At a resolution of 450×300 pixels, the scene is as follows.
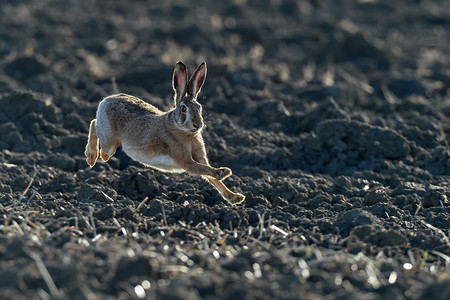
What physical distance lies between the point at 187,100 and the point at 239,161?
7.71 ft

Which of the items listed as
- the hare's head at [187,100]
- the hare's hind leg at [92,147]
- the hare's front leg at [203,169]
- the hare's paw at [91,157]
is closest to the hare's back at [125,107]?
the hare's hind leg at [92,147]

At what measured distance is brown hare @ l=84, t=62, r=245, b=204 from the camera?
799cm

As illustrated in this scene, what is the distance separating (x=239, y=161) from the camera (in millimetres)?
10273

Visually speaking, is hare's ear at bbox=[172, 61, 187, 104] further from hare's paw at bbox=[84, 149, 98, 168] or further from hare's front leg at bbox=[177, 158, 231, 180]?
hare's paw at bbox=[84, 149, 98, 168]

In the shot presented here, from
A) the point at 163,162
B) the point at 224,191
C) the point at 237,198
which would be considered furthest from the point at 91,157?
the point at 237,198

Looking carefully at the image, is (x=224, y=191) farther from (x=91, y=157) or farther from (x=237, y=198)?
(x=91, y=157)

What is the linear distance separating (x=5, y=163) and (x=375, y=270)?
16.2 ft

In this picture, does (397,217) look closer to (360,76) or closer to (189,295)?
(189,295)

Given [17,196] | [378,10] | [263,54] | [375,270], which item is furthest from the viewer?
[378,10]

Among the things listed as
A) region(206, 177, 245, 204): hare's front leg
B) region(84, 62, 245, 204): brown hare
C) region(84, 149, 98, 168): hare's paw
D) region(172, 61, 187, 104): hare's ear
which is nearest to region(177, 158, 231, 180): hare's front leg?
region(84, 62, 245, 204): brown hare

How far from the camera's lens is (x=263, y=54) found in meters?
A: 16.9

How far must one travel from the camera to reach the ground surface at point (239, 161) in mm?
5715

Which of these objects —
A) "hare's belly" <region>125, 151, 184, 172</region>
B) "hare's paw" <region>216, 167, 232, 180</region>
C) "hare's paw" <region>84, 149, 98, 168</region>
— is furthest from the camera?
"hare's paw" <region>84, 149, 98, 168</region>

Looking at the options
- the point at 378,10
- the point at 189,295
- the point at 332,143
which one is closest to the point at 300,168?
the point at 332,143
